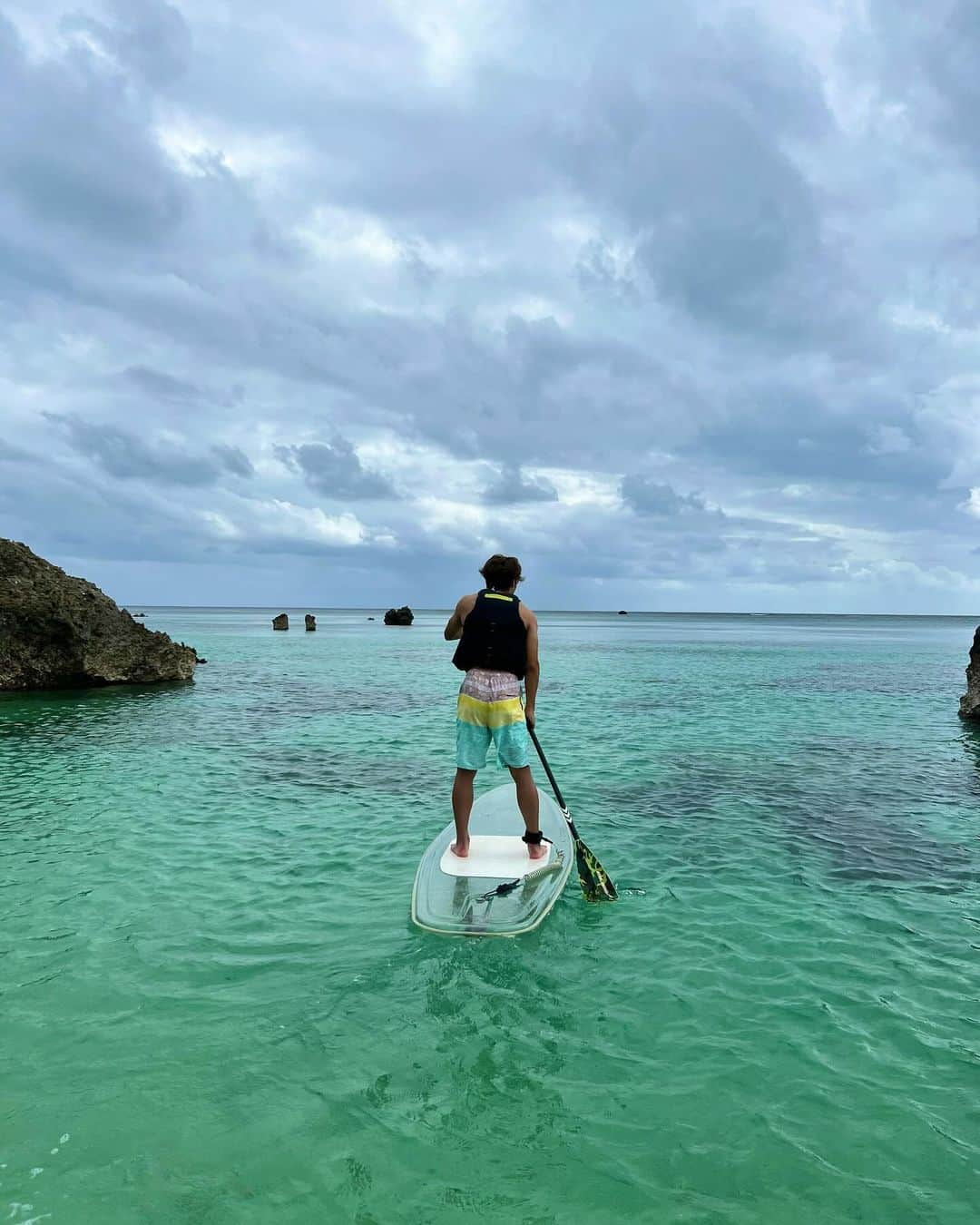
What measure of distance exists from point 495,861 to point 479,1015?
2.84 meters

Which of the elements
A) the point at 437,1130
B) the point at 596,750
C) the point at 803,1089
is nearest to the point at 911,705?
the point at 596,750

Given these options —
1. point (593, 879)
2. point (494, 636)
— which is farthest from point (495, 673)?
point (593, 879)

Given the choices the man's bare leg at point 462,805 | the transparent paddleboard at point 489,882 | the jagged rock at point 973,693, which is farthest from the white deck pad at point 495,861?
the jagged rock at point 973,693

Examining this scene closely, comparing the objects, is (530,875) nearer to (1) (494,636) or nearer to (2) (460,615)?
(1) (494,636)

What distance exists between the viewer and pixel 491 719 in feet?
27.2

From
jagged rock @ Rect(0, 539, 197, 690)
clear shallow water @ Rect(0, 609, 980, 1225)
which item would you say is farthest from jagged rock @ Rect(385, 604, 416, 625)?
clear shallow water @ Rect(0, 609, 980, 1225)

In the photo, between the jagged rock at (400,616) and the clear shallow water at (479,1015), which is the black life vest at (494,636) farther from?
the jagged rock at (400,616)

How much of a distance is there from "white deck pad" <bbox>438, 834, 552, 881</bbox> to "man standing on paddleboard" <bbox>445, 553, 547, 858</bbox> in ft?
2.03

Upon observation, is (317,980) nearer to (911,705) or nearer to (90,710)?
(90,710)

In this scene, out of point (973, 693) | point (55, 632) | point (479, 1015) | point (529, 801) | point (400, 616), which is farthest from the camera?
point (400, 616)

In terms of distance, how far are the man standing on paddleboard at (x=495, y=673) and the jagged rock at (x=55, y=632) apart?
23224 millimetres

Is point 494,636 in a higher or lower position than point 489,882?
higher

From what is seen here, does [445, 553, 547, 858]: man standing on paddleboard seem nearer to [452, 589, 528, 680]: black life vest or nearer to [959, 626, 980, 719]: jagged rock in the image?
[452, 589, 528, 680]: black life vest

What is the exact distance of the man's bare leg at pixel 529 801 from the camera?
843cm
